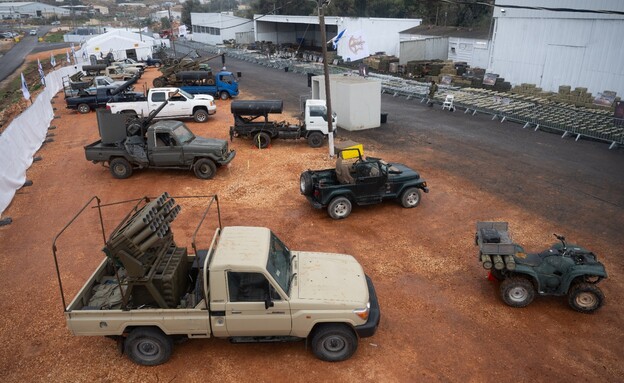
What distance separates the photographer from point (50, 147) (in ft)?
64.0

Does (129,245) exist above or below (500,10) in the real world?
below

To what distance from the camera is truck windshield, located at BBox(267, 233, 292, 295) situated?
679 centimetres

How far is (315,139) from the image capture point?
61.7 ft

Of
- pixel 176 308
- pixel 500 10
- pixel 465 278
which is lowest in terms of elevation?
pixel 465 278

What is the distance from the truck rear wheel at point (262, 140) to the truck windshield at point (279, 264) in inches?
453

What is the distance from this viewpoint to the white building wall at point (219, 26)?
6425cm

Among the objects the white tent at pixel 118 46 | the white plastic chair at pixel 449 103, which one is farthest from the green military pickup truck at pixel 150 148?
the white tent at pixel 118 46

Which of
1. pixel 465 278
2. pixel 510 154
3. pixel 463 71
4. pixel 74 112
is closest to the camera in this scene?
pixel 465 278

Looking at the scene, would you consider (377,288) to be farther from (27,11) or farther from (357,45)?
(27,11)

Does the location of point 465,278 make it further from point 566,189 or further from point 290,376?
point 566,189

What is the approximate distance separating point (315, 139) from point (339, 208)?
7262mm

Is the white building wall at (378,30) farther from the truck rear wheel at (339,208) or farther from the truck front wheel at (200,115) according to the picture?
the truck rear wheel at (339,208)

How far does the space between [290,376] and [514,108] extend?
72.5ft

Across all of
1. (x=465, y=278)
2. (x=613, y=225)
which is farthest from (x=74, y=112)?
(x=613, y=225)
